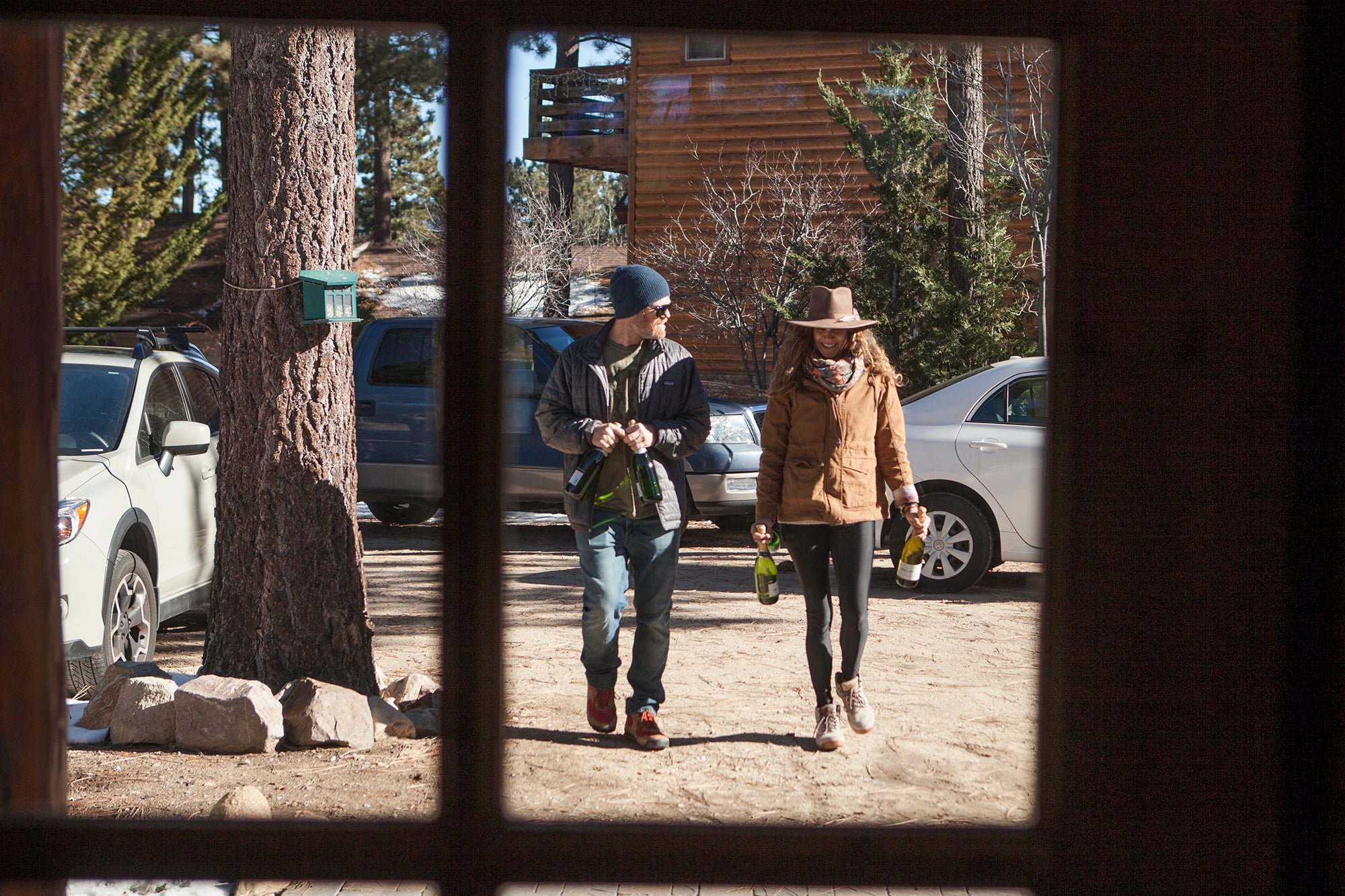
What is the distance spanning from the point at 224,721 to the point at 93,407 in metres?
1.78

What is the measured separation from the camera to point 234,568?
4770mm

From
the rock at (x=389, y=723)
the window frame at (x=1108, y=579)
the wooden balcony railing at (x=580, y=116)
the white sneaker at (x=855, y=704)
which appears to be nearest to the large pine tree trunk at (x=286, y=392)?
the rock at (x=389, y=723)

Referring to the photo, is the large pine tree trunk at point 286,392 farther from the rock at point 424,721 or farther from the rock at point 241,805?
the rock at point 241,805

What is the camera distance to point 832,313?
13.2ft

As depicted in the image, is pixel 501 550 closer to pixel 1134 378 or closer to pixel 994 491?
pixel 1134 378

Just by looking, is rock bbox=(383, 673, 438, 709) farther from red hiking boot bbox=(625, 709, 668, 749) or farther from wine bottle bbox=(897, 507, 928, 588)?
wine bottle bbox=(897, 507, 928, 588)

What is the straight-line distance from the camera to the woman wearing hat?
3986 mm

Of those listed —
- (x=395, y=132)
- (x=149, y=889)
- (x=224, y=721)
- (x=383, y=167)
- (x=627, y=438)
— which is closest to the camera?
(x=149, y=889)

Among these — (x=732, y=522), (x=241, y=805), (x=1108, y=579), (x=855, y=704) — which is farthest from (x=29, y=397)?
(x=732, y=522)

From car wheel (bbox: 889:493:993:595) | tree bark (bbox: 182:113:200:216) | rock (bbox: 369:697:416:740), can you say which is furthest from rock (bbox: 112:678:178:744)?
tree bark (bbox: 182:113:200:216)

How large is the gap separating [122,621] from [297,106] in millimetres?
2194

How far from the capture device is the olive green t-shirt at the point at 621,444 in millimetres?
3988

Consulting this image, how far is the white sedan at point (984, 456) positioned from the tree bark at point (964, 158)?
3.54 meters

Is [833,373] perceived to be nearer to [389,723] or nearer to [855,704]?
[855,704]
